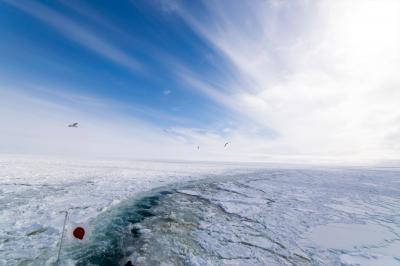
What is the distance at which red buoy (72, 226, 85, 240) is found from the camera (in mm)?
2904

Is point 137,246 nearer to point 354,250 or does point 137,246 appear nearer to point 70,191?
point 354,250

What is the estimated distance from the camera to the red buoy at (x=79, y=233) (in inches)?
114

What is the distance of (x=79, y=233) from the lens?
2918mm

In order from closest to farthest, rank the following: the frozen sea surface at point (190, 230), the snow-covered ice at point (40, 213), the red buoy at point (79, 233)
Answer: the red buoy at point (79, 233) → the snow-covered ice at point (40, 213) → the frozen sea surface at point (190, 230)

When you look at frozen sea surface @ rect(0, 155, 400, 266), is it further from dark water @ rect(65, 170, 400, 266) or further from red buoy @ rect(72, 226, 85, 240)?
red buoy @ rect(72, 226, 85, 240)

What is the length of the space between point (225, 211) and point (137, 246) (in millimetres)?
3269

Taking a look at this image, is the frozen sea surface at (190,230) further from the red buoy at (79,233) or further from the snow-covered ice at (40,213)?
the red buoy at (79,233)

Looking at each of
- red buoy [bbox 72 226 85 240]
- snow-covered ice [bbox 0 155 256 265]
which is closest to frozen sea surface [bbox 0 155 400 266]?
snow-covered ice [bbox 0 155 256 265]

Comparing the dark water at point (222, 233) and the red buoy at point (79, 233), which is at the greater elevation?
the red buoy at point (79, 233)

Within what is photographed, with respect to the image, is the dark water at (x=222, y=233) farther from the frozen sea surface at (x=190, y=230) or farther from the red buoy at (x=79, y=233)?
the red buoy at (x=79, y=233)

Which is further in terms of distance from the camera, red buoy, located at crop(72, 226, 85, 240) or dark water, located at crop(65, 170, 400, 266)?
dark water, located at crop(65, 170, 400, 266)

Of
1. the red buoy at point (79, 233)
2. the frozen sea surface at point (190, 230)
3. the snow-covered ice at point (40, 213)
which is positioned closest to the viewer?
the red buoy at point (79, 233)

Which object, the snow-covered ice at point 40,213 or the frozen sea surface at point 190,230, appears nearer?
the snow-covered ice at point 40,213

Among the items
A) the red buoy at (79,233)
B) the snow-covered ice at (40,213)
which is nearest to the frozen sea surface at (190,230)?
the snow-covered ice at (40,213)
